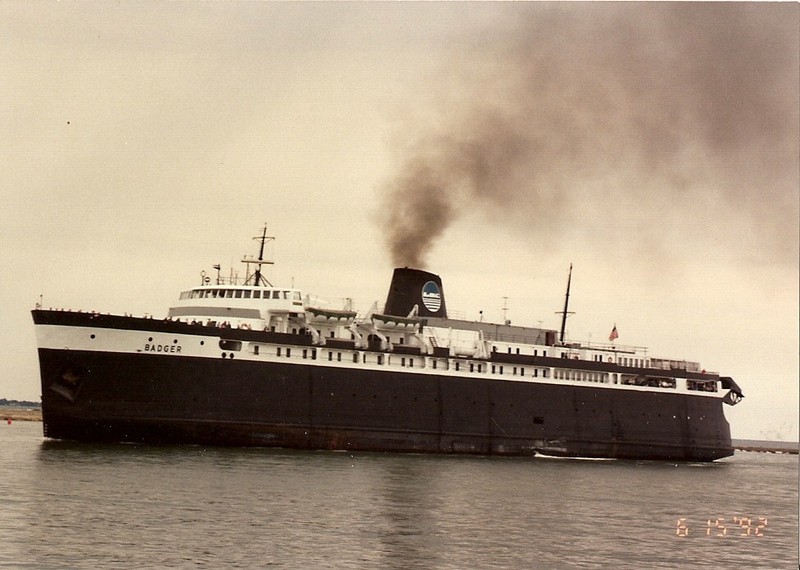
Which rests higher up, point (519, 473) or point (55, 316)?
point (55, 316)

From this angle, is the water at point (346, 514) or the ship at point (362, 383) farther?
the ship at point (362, 383)

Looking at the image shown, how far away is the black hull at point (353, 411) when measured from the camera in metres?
40.2

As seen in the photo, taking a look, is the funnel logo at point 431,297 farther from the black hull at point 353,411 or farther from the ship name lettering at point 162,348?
the ship name lettering at point 162,348

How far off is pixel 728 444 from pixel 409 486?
97.2 feet

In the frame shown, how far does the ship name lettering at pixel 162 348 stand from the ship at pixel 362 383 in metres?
0.04

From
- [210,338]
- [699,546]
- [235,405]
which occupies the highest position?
[210,338]

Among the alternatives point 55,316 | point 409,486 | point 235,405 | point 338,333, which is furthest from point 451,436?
point 55,316

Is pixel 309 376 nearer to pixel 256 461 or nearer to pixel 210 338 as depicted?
pixel 210 338

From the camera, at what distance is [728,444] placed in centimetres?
5781

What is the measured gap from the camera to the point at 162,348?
4116 cm
